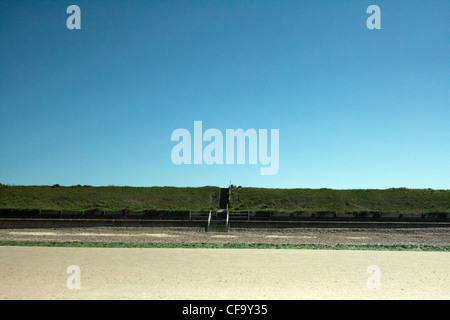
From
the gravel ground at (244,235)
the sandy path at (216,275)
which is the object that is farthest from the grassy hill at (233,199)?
the sandy path at (216,275)

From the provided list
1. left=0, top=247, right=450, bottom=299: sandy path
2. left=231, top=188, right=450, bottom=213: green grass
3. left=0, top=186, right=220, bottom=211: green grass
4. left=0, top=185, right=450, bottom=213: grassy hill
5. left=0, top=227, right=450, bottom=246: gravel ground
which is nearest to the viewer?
left=0, top=247, right=450, bottom=299: sandy path

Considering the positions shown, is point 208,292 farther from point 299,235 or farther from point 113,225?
point 113,225

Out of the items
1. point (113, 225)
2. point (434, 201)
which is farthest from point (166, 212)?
point (434, 201)

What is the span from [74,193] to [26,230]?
14417 millimetres

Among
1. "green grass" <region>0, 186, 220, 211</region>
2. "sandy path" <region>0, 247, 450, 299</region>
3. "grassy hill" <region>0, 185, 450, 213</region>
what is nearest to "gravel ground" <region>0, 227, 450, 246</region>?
"sandy path" <region>0, 247, 450, 299</region>

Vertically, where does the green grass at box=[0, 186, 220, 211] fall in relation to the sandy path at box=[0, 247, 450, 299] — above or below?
above

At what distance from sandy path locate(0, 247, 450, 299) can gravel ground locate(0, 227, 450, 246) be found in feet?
19.0

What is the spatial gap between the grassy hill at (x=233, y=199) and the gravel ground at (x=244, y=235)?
8019 mm

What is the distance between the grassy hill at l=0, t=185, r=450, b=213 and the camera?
3412 cm

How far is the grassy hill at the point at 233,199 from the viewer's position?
34.1 metres

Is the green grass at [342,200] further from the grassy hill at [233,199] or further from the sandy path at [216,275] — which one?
the sandy path at [216,275]

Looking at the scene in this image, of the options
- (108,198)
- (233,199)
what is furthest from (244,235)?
(108,198)

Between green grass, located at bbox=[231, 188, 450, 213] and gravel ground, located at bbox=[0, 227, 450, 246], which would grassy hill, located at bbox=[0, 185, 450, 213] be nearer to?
green grass, located at bbox=[231, 188, 450, 213]
